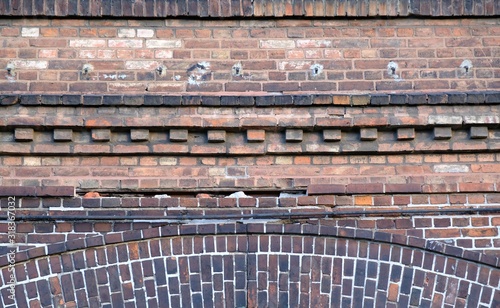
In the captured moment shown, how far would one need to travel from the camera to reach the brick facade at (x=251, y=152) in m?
6.70

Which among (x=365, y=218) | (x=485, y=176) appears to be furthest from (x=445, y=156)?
(x=365, y=218)

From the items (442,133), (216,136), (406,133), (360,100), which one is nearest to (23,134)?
(216,136)

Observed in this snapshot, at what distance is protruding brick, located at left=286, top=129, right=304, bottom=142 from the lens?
6945 millimetres

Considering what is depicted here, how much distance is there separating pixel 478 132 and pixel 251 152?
1741 mm

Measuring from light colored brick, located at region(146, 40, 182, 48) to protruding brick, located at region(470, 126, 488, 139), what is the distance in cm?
236

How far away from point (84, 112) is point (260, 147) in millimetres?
1359

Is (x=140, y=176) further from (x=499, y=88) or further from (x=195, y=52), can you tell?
(x=499, y=88)

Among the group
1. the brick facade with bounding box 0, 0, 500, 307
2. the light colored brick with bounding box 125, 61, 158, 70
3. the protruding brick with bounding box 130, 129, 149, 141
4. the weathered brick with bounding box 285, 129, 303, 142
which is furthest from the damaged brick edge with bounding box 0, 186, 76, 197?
the weathered brick with bounding box 285, 129, 303, 142

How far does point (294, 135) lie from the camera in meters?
6.95

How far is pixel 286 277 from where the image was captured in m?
6.71

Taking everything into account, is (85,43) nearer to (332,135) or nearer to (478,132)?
(332,135)

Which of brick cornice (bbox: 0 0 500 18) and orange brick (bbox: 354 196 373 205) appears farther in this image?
brick cornice (bbox: 0 0 500 18)

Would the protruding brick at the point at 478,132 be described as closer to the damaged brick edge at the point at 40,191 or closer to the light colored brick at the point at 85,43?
the light colored brick at the point at 85,43

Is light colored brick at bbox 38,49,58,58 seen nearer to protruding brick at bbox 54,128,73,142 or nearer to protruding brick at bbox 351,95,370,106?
protruding brick at bbox 54,128,73,142
